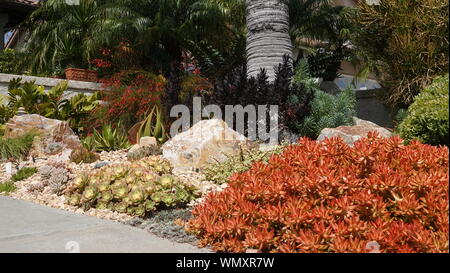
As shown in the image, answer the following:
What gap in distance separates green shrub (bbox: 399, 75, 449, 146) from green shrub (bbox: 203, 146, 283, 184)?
2.05m

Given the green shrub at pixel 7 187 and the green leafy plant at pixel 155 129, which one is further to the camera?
the green leafy plant at pixel 155 129

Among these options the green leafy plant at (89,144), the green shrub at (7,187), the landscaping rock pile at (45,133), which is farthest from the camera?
the green leafy plant at (89,144)

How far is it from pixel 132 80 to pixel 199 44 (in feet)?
8.86

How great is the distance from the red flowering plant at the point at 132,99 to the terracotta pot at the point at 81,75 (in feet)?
6.40

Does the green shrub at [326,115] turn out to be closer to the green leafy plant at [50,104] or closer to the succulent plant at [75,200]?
the succulent plant at [75,200]

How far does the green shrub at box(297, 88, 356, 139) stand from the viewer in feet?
29.3

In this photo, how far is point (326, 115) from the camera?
30.0 ft

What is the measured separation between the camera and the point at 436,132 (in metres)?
5.62

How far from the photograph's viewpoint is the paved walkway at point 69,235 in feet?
13.0

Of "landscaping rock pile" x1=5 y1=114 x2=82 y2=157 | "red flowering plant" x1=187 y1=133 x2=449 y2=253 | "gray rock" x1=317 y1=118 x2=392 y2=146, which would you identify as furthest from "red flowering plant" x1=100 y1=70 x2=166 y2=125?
A: "red flowering plant" x1=187 y1=133 x2=449 y2=253

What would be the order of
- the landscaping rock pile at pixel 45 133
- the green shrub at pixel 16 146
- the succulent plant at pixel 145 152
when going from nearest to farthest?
1. the succulent plant at pixel 145 152
2. the green shrub at pixel 16 146
3. the landscaping rock pile at pixel 45 133

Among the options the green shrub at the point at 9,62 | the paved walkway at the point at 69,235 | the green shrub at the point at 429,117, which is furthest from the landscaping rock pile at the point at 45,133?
the green shrub at the point at 9,62

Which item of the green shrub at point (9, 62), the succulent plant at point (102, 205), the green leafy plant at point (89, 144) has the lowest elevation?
the succulent plant at point (102, 205)
